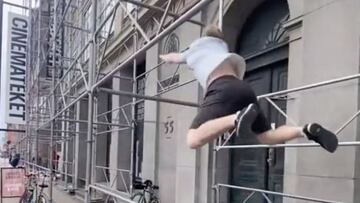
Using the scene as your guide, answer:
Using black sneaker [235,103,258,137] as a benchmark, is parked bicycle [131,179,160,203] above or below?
below

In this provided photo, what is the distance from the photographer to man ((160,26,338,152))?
261cm

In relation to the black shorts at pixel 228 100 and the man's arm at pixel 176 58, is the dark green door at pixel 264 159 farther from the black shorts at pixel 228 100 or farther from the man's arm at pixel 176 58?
the black shorts at pixel 228 100

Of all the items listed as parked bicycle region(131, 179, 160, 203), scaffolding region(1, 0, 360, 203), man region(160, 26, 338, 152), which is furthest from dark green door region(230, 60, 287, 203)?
man region(160, 26, 338, 152)

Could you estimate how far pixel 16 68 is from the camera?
18875 mm

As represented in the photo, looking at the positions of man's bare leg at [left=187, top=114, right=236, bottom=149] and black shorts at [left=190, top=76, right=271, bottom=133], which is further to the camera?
black shorts at [left=190, top=76, right=271, bottom=133]

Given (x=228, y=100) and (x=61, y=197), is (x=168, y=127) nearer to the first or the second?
(x=228, y=100)

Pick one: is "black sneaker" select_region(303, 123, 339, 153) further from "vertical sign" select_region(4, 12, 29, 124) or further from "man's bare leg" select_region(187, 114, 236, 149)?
"vertical sign" select_region(4, 12, 29, 124)

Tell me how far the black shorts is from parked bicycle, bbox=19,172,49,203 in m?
10.8

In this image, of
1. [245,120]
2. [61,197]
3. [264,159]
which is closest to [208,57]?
[245,120]

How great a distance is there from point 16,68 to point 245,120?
18014 millimetres

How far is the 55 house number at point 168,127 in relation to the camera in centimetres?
871

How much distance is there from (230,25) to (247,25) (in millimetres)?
277

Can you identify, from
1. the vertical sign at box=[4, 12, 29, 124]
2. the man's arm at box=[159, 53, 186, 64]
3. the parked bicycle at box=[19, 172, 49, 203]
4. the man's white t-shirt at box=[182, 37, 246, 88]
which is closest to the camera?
the man's white t-shirt at box=[182, 37, 246, 88]

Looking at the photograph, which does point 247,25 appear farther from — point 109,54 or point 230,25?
point 109,54
